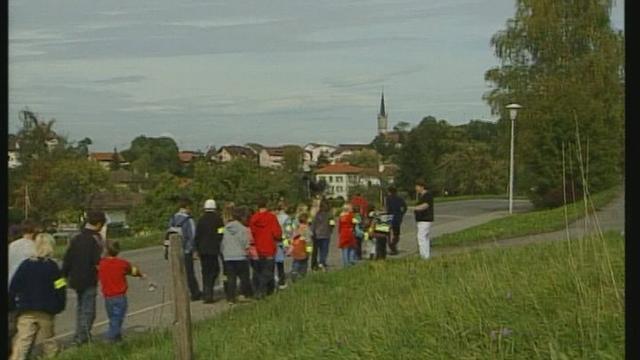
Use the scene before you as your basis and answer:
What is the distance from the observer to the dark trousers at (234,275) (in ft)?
40.0

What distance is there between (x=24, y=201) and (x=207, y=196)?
601 cm

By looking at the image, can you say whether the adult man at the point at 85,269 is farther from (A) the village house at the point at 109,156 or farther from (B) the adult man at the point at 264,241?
(B) the adult man at the point at 264,241

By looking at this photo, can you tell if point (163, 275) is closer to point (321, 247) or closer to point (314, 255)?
point (314, 255)

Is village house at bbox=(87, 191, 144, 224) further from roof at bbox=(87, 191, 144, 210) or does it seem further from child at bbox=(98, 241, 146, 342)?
child at bbox=(98, 241, 146, 342)

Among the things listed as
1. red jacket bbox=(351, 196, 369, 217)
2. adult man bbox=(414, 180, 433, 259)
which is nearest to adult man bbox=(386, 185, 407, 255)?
red jacket bbox=(351, 196, 369, 217)

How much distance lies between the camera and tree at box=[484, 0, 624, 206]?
8.57 meters

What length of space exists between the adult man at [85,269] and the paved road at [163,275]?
0.48 meters

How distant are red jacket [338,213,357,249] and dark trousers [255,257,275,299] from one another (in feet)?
9.76

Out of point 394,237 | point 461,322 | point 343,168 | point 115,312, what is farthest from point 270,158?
point 394,237

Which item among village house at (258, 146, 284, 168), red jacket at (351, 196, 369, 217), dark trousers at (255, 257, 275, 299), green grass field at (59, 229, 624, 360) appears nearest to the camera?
green grass field at (59, 229, 624, 360)

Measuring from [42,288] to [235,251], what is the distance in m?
4.71
